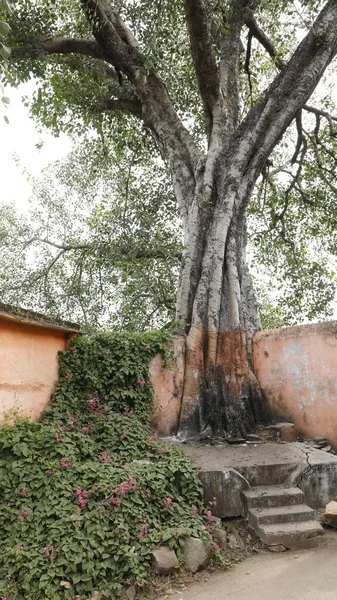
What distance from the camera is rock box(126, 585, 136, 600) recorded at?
3.23m

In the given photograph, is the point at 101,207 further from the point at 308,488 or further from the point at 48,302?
the point at 308,488

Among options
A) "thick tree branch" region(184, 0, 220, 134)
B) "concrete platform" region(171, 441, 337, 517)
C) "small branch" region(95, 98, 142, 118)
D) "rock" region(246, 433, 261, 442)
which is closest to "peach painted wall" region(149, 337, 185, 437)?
"concrete platform" region(171, 441, 337, 517)

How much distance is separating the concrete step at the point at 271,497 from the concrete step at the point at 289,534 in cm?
26

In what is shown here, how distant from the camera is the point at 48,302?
8.59 metres

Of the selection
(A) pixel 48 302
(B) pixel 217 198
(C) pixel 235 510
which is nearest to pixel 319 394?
(C) pixel 235 510

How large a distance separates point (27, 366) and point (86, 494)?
137 centimetres

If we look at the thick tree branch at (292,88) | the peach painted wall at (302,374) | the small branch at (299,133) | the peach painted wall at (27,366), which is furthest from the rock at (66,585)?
the small branch at (299,133)

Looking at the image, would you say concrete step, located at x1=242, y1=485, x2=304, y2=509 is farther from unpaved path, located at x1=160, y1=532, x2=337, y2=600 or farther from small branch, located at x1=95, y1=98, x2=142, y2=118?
small branch, located at x1=95, y1=98, x2=142, y2=118

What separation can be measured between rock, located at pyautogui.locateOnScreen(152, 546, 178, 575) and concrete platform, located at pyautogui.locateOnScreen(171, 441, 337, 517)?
2.51ft

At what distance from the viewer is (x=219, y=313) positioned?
239 inches

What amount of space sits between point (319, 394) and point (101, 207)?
582 cm

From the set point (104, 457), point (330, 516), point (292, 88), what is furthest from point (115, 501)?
point (292, 88)

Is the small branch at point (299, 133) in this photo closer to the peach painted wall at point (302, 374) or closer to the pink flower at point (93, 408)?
the peach painted wall at point (302, 374)

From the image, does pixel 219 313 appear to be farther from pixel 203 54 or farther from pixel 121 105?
pixel 121 105
